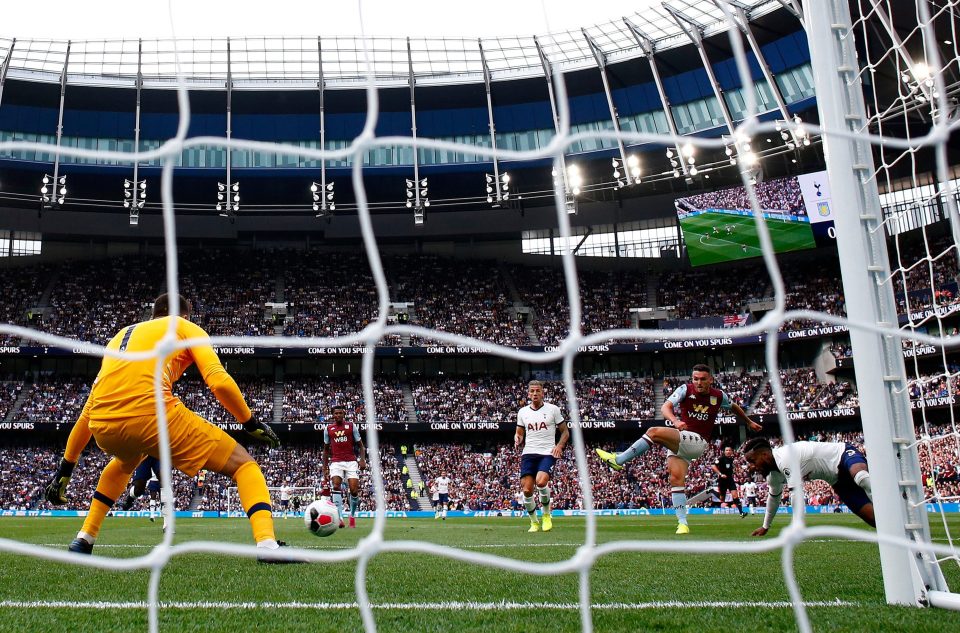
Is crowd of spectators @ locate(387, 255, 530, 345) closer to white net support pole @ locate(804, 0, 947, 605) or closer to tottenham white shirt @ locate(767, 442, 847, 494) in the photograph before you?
tottenham white shirt @ locate(767, 442, 847, 494)

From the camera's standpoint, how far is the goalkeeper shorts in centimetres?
475

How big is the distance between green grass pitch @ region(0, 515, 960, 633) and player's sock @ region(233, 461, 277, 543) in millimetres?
235

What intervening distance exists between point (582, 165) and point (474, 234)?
811 cm

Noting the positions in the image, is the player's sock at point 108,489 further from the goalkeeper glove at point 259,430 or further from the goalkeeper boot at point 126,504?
the goalkeeper boot at point 126,504

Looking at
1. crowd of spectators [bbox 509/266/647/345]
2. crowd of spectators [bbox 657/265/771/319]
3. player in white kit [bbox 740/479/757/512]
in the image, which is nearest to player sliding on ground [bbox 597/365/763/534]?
player in white kit [bbox 740/479/757/512]

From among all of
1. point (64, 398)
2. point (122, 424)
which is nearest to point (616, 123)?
point (64, 398)

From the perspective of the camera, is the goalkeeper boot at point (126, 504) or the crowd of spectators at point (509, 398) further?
the crowd of spectators at point (509, 398)

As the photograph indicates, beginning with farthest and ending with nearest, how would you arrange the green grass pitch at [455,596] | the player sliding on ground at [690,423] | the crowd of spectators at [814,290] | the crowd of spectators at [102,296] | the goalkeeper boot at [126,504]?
the crowd of spectators at [814,290] < the crowd of spectators at [102,296] < the goalkeeper boot at [126,504] < the player sliding on ground at [690,423] < the green grass pitch at [455,596]

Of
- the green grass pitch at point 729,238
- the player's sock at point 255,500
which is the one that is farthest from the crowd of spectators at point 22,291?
the player's sock at point 255,500

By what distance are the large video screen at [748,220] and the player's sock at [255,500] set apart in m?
26.6

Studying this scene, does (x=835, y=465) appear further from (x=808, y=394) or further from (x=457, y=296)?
(x=457, y=296)

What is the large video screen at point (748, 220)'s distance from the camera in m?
29.1

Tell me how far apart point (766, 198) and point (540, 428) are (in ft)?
74.8

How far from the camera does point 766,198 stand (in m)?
29.7
